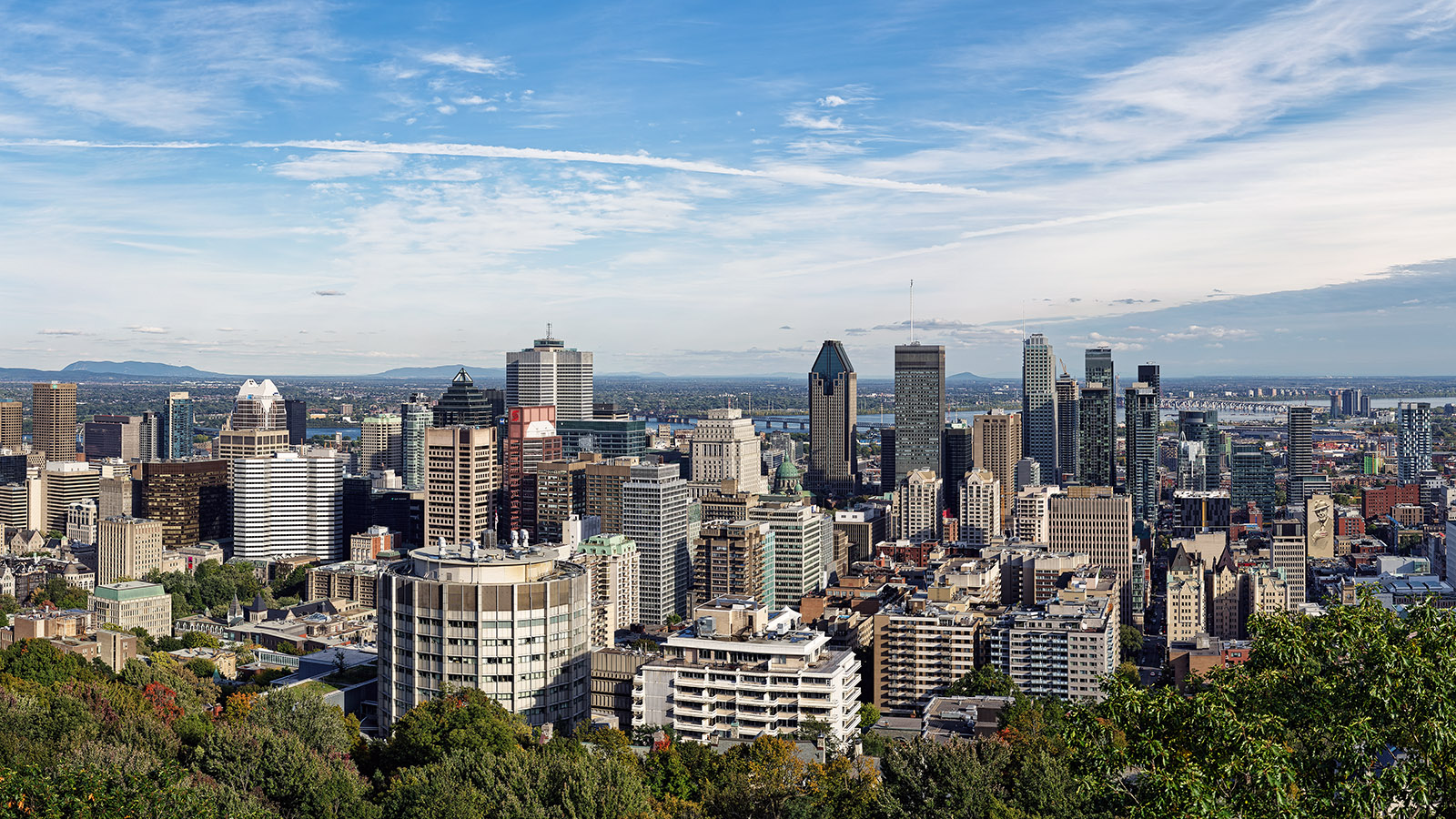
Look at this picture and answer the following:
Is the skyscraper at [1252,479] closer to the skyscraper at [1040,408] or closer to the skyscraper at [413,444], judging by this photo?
the skyscraper at [1040,408]

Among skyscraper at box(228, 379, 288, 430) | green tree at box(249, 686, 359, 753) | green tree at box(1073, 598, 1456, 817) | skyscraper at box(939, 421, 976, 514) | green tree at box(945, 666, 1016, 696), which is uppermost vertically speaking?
skyscraper at box(228, 379, 288, 430)

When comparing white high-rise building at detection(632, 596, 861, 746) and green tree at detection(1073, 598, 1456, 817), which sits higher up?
green tree at detection(1073, 598, 1456, 817)

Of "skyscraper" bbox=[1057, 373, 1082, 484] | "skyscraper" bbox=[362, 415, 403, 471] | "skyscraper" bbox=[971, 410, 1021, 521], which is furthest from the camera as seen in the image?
"skyscraper" bbox=[362, 415, 403, 471]

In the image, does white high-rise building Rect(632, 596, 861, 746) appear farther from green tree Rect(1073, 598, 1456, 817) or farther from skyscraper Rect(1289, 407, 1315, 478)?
skyscraper Rect(1289, 407, 1315, 478)

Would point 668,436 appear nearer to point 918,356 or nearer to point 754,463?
point 918,356

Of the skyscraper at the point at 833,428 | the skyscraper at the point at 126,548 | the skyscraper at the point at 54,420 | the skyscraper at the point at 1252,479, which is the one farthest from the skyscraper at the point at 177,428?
the skyscraper at the point at 1252,479

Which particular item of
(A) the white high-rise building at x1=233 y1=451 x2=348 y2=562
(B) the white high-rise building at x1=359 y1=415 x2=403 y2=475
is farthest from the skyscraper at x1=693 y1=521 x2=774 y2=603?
(B) the white high-rise building at x1=359 y1=415 x2=403 y2=475

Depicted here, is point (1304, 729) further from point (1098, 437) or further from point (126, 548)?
point (1098, 437)
